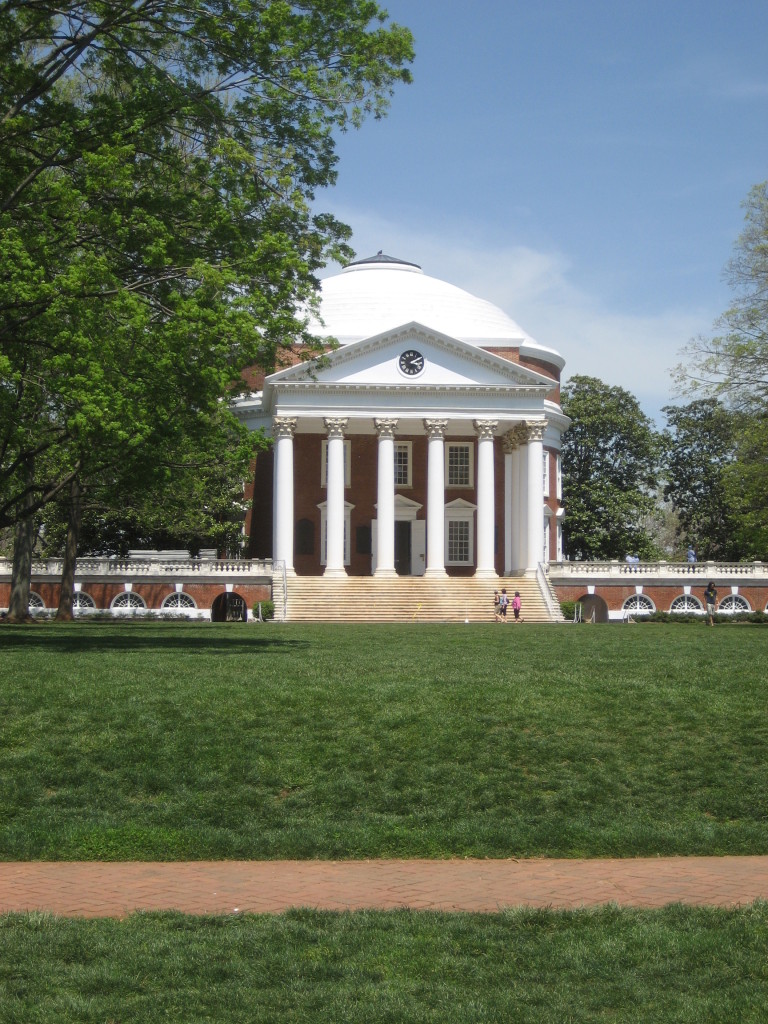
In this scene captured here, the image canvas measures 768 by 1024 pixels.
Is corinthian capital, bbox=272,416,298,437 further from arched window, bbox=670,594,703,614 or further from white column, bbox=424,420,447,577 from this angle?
arched window, bbox=670,594,703,614

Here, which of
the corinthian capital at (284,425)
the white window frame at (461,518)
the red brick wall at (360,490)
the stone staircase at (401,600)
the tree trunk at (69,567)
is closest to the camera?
the tree trunk at (69,567)

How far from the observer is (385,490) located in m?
64.9

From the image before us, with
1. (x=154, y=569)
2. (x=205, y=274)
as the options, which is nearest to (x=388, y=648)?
(x=205, y=274)

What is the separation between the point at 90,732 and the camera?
1428 cm

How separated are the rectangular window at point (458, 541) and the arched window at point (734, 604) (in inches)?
560

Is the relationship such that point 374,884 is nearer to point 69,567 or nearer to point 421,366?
point 69,567

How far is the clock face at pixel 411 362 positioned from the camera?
64062 millimetres

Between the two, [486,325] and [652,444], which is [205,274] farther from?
[652,444]

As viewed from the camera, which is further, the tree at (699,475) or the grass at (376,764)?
the tree at (699,475)

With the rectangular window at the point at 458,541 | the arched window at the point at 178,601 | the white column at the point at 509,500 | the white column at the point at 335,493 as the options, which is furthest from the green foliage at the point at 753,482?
the arched window at the point at 178,601

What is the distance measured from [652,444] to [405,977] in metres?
77.6

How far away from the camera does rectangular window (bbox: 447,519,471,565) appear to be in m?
70.5

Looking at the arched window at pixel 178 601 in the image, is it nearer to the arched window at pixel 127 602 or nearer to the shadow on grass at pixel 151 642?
the arched window at pixel 127 602

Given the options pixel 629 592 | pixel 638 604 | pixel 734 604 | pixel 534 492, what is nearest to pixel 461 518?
pixel 534 492
